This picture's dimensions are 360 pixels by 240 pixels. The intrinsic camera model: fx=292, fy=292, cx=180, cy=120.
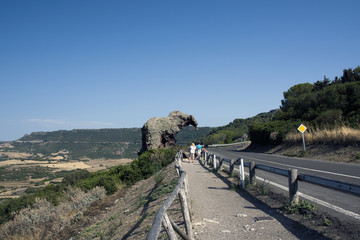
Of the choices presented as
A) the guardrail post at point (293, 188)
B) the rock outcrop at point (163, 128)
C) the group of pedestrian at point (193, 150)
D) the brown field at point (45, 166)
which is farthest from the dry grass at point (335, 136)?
the brown field at point (45, 166)

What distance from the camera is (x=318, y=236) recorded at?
5.05m

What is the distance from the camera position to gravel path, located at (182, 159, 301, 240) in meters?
5.63

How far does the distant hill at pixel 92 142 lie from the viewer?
101 m

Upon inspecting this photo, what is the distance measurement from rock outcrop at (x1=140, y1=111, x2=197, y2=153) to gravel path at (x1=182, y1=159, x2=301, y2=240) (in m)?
20.2

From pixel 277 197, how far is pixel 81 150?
104488mm

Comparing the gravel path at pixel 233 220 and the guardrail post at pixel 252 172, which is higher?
the guardrail post at pixel 252 172

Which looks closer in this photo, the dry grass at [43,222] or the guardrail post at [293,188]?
the guardrail post at [293,188]

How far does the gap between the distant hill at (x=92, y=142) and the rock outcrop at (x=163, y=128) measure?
60.0 meters

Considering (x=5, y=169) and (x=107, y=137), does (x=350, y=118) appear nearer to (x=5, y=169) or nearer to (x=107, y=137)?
(x=5, y=169)

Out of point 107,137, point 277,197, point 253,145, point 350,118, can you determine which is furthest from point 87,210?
point 107,137

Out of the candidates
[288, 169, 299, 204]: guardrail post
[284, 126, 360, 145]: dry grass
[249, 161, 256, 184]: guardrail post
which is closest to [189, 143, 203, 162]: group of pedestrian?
[284, 126, 360, 145]: dry grass

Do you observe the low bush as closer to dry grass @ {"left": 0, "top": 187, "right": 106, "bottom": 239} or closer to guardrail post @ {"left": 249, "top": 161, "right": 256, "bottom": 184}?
dry grass @ {"left": 0, "top": 187, "right": 106, "bottom": 239}

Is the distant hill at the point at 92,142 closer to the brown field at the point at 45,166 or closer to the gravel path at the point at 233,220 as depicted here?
the brown field at the point at 45,166

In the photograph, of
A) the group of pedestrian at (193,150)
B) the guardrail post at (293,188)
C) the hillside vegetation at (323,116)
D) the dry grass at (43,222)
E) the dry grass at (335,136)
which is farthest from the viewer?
the group of pedestrian at (193,150)
